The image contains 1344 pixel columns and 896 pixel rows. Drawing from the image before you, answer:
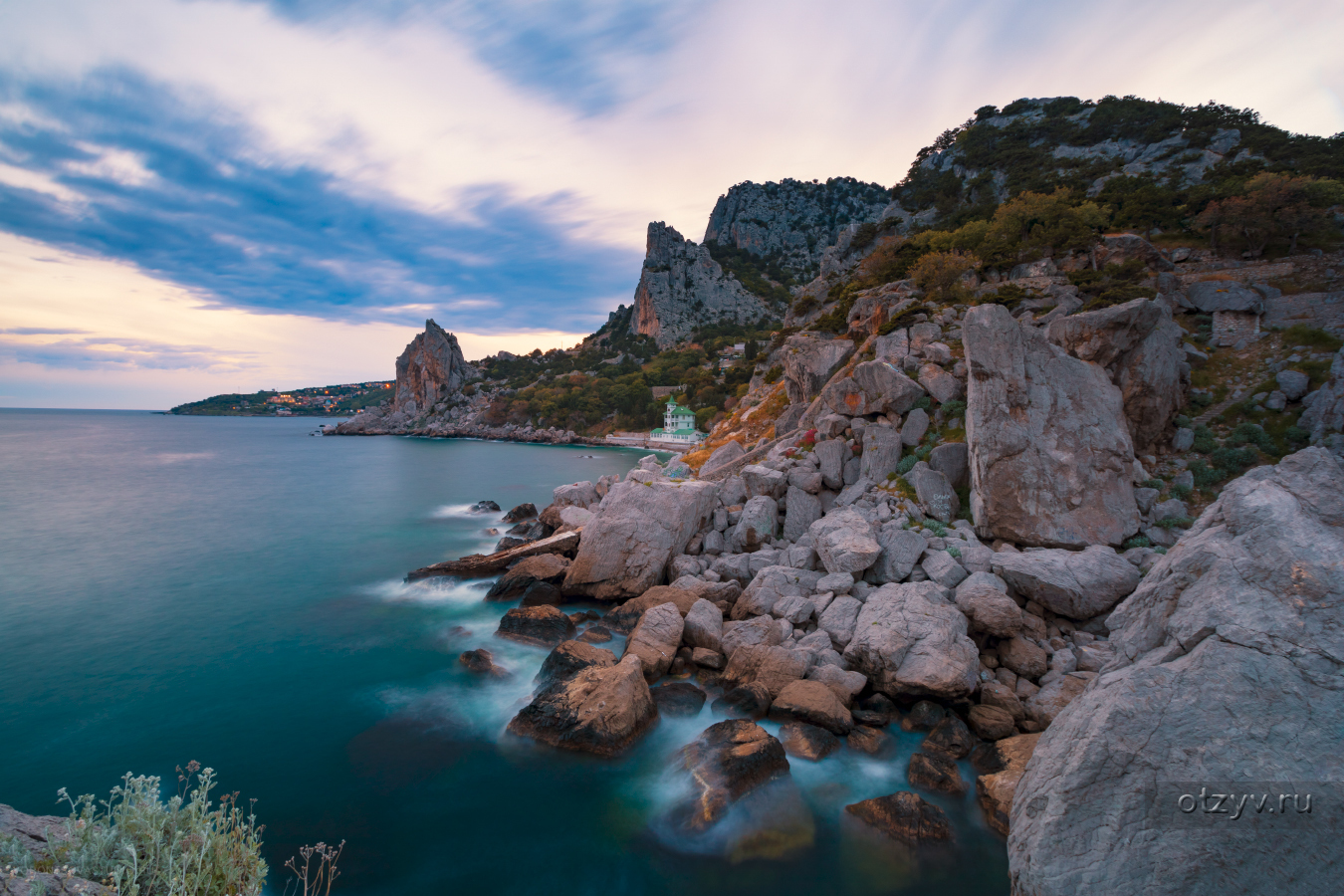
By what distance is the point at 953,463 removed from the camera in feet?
52.8

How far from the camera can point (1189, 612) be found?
240 inches

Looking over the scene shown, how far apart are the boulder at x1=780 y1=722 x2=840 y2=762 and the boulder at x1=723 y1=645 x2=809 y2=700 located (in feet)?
2.88

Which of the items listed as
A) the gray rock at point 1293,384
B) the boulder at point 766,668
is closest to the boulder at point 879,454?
the boulder at point 766,668

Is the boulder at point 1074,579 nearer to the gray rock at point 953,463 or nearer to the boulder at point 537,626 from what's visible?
the gray rock at point 953,463

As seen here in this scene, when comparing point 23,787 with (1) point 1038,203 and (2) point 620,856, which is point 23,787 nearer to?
(2) point 620,856

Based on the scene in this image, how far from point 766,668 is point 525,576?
→ 9.31m

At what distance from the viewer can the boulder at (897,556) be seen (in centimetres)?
1315

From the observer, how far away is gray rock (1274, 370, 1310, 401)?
15.2 meters

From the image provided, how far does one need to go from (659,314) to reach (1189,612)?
12029 centimetres

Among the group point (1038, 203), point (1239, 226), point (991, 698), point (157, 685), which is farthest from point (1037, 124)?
point (157, 685)

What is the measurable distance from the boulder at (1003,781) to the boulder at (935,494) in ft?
24.4

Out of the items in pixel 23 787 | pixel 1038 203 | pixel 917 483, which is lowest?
pixel 23 787

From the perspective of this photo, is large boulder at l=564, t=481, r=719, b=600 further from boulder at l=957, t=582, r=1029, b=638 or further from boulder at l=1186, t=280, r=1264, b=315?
boulder at l=1186, t=280, r=1264, b=315

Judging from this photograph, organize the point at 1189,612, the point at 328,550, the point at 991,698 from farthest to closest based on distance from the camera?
1. the point at 328,550
2. the point at 991,698
3. the point at 1189,612
